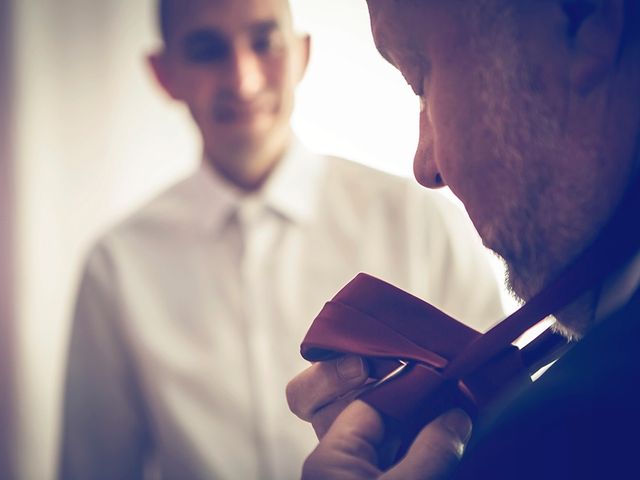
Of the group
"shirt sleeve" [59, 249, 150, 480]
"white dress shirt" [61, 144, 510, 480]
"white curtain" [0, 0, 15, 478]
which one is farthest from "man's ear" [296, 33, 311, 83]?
"white curtain" [0, 0, 15, 478]

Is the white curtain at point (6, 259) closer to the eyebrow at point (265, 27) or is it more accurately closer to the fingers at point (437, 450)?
the eyebrow at point (265, 27)

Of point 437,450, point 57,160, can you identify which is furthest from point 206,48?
point 437,450

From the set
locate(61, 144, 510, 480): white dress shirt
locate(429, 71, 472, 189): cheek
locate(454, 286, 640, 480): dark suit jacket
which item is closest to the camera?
locate(454, 286, 640, 480): dark suit jacket

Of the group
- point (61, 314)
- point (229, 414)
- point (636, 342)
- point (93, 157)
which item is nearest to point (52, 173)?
point (93, 157)

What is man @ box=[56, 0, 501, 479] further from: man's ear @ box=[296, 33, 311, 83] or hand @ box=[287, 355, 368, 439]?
hand @ box=[287, 355, 368, 439]

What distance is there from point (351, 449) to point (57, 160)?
83 cm

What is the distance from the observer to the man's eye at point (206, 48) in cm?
92

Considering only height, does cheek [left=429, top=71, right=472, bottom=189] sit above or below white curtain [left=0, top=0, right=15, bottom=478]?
below

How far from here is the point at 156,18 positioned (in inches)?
39.7

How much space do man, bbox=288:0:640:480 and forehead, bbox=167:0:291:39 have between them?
17.4 inches

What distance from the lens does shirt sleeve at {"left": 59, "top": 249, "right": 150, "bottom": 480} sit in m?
0.89

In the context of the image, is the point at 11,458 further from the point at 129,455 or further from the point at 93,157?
the point at 93,157

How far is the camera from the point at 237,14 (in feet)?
2.97

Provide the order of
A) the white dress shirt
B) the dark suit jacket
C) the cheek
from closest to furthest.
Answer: the dark suit jacket, the cheek, the white dress shirt
